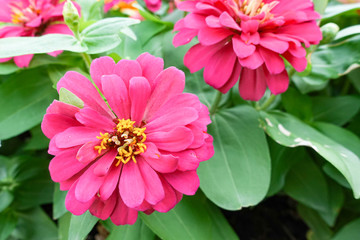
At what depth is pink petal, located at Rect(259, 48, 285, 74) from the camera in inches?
19.0

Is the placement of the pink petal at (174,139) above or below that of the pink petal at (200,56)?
below

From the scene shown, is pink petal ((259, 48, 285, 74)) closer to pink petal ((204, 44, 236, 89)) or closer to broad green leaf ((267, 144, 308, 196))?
pink petal ((204, 44, 236, 89))

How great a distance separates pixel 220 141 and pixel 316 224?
0.37 metres

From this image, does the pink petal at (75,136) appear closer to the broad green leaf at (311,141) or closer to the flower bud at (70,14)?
the flower bud at (70,14)

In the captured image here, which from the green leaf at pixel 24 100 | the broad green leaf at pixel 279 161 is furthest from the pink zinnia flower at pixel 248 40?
the green leaf at pixel 24 100

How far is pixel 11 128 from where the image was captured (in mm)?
645

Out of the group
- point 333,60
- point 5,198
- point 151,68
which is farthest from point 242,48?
point 5,198

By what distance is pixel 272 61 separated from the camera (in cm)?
49

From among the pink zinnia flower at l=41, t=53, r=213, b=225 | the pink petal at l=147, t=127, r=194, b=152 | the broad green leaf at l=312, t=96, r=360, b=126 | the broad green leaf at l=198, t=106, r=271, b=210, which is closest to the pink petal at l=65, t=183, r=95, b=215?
the pink zinnia flower at l=41, t=53, r=213, b=225

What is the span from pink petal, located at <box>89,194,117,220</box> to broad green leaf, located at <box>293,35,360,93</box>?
0.44 metres

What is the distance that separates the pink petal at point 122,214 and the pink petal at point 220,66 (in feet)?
0.73

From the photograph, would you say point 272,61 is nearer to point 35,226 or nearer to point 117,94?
point 117,94

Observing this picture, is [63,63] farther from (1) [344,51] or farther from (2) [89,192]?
(1) [344,51]

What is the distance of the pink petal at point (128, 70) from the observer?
43 centimetres
